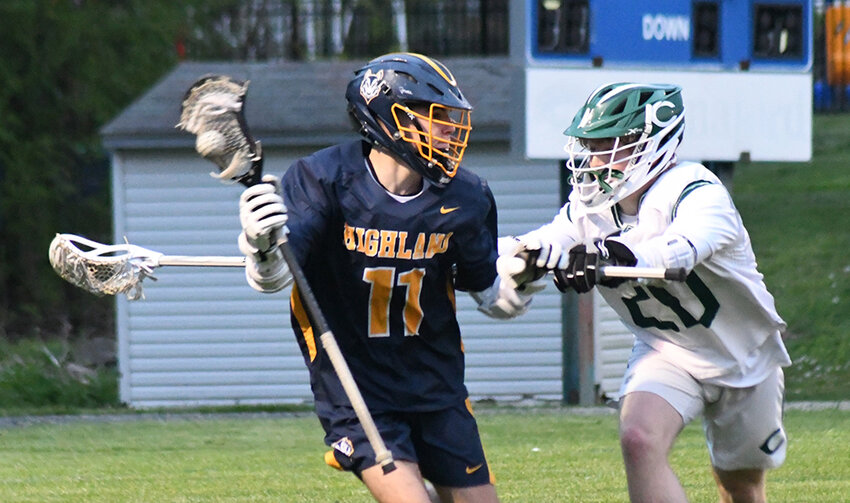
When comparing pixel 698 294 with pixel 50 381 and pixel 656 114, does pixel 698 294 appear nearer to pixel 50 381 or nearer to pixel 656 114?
pixel 656 114

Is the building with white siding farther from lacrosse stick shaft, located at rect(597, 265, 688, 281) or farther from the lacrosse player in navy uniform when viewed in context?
lacrosse stick shaft, located at rect(597, 265, 688, 281)

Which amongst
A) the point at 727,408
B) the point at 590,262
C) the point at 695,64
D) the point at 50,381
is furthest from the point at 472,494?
the point at 50,381

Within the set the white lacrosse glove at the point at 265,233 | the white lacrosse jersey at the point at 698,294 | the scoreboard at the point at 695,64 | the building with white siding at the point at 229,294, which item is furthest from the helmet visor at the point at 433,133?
the building with white siding at the point at 229,294

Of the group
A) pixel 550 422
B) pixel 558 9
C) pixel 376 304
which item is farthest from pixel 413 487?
pixel 558 9

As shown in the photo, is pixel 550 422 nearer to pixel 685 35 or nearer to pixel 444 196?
pixel 685 35

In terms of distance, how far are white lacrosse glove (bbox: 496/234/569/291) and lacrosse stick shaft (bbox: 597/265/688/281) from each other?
7.0 inches

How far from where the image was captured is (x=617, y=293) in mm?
5207

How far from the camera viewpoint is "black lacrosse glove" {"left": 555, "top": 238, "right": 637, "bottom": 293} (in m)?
4.61

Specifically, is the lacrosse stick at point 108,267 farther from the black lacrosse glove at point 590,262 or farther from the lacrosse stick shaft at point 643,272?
the lacrosse stick shaft at point 643,272

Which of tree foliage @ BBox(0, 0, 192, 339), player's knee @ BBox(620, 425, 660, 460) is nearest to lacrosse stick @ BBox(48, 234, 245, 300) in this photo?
player's knee @ BBox(620, 425, 660, 460)

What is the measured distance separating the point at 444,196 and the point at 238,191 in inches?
433

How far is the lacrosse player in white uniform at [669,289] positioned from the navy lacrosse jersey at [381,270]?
264 mm

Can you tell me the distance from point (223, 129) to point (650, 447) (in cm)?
184

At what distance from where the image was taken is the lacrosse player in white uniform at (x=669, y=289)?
490 cm
